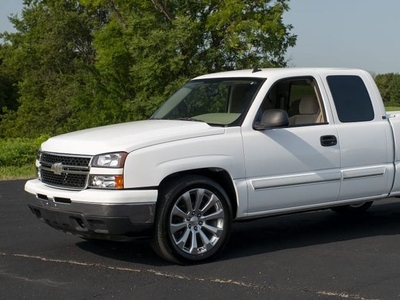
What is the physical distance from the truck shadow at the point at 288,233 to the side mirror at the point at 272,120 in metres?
1.28

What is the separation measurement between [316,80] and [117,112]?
121ft

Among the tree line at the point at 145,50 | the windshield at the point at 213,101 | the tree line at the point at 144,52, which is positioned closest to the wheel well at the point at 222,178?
the windshield at the point at 213,101

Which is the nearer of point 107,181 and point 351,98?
point 107,181

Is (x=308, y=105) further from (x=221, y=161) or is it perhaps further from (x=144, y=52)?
(x=144, y=52)

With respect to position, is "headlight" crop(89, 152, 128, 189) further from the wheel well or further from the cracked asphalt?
the cracked asphalt

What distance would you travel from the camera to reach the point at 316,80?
794 cm

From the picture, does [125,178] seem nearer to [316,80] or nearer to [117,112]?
[316,80]

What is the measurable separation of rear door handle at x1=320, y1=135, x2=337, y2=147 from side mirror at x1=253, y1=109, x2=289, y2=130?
57 cm

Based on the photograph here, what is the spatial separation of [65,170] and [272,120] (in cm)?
202

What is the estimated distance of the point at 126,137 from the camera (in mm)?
6684

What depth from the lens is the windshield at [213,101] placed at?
742cm

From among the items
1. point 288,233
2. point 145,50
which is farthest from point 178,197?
point 145,50

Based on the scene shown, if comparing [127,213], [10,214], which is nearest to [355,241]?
[127,213]

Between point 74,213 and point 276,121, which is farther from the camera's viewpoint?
point 276,121
